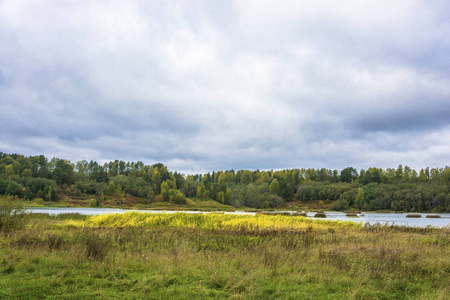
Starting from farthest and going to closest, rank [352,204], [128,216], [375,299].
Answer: [352,204] → [128,216] → [375,299]

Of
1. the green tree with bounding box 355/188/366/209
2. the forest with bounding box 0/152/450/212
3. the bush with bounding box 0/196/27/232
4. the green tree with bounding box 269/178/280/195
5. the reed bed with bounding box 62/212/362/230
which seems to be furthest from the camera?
the green tree with bounding box 269/178/280/195

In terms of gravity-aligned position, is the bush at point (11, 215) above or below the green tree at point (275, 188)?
below

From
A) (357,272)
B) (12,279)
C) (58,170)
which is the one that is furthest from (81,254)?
(58,170)

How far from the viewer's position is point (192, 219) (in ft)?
83.4

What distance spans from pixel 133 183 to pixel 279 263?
149m

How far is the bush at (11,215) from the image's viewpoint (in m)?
15.2

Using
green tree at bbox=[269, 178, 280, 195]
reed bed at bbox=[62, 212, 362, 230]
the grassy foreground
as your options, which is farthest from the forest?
the grassy foreground

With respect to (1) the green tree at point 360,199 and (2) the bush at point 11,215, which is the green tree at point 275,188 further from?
(2) the bush at point 11,215

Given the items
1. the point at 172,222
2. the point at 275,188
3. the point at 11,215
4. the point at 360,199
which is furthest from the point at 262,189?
the point at 11,215

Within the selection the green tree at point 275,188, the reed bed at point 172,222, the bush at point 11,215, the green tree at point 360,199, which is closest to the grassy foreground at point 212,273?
the bush at point 11,215

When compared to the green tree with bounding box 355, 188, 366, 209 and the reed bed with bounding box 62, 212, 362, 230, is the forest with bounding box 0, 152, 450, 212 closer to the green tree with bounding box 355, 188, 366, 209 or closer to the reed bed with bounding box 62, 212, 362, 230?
the green tree with bounding box 355, 188, 366, 209

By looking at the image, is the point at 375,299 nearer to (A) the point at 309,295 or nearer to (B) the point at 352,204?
(A) the point at 309,295

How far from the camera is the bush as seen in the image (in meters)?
15.2

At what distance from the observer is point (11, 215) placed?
15.8 m
